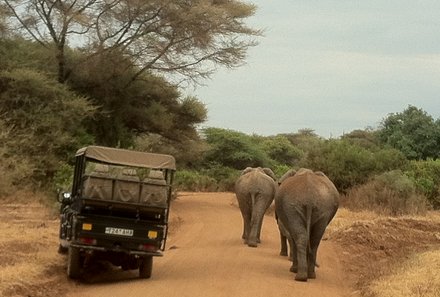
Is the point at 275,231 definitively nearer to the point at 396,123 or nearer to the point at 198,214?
the point at 198,214

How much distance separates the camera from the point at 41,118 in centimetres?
3212

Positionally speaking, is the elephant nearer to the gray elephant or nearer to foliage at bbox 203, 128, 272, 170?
the gray elephant

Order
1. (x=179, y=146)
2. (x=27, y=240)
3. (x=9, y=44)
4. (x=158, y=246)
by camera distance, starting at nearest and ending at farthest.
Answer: (x=158, y=246) → (x=27, y=240) → (x=9, y=44) → (x=179, y=146)

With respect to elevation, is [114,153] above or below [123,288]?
above

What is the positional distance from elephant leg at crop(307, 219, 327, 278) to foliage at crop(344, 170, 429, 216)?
15.8 metres

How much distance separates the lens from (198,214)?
1232 inches

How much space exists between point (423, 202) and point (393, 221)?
736 centimetres

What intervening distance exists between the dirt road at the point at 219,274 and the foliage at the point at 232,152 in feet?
125

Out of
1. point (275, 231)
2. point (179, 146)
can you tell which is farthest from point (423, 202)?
point (179, 146)

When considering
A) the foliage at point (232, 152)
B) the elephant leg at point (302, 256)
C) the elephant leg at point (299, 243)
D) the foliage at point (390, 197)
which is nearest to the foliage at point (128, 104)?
the foliage at point (390, 197)

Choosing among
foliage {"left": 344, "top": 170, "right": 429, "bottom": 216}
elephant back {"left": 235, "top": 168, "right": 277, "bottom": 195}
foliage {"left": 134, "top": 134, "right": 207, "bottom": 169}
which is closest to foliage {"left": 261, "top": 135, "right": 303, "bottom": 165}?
foliage {"left": 134, "top": 134, "right": 207, "bottom": 169}

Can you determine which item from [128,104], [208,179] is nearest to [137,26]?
[128,104]

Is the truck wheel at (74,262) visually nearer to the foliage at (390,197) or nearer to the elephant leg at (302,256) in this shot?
the elephant leg at (302,256)

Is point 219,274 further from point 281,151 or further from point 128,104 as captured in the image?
point 281,151
